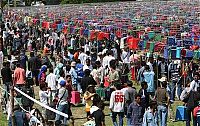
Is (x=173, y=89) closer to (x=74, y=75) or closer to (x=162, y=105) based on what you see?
(x=74, y=75)

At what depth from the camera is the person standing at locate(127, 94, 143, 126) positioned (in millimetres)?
15023

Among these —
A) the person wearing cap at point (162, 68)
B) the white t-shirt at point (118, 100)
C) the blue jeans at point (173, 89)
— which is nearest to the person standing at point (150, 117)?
the white t-shirt at point (118, 100)

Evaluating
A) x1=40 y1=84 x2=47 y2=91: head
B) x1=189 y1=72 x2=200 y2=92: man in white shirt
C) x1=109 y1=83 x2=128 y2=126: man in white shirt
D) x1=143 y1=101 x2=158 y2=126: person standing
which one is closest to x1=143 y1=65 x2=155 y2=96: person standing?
x1=189 y1=72 x2=200 y2=92: man in white shirt

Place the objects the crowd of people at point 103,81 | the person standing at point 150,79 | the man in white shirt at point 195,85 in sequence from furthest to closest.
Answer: the person standing at point 150,79 → the man in white shirt at point 195,85 → the crowd of people at point 103,81

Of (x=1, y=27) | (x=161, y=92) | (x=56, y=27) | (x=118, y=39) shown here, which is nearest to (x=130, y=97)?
(x=161, y=92)

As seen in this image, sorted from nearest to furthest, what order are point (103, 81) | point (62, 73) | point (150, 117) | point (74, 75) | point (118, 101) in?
point (150, 117)
point (118, 101)
point (62, 73)
point (103, 81)
point (74, 75)

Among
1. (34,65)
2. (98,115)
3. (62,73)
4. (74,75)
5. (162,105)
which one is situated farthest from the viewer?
(34,65)

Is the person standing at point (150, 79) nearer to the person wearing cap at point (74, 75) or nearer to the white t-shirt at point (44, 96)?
the person wearing cap at point (74, 75)

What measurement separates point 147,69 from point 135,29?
13.2 metres

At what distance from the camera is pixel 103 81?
70.5ft

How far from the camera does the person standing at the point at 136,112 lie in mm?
15023

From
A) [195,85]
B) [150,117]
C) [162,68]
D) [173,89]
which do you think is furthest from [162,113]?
[162,68]

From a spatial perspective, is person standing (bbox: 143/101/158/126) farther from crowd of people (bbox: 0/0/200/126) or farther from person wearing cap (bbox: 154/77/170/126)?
person wearing cap (bbox: 154/77/170/126)

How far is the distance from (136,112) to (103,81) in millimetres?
6562
